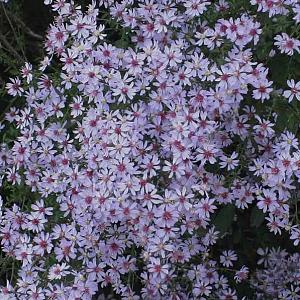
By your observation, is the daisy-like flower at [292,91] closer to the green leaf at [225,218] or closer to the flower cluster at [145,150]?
the flower cluster at [145,150]

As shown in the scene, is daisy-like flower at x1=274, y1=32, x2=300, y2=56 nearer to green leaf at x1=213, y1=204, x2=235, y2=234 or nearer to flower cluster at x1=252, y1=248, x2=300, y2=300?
green leaf at x1=213, y1=204, x2=235, y2=234

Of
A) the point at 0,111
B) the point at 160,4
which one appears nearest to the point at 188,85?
the point at 160,4

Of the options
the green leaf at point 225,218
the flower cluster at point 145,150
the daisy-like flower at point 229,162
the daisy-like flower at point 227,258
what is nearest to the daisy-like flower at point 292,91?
the flower cluster at point 145,150

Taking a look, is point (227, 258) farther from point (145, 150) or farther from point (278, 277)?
point (145, 150)

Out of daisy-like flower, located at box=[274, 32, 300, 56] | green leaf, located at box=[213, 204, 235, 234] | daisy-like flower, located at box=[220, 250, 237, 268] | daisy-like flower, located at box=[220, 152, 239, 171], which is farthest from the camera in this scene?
daisy-like flower, located at box=[220, 250, 237, 268]

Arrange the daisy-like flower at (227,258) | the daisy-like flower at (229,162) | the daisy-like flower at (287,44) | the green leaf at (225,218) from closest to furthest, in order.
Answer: the daisy-like flower at (287,44) → the daisy-like flower at (229,162) → the green leaf at (225,218) → the daisy-like flower at (227,258)

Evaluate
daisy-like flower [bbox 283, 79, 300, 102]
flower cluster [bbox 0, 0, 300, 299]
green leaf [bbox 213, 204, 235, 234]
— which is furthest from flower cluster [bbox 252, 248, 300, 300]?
daisy-like flower [bbox 283, 79, 300, 102]

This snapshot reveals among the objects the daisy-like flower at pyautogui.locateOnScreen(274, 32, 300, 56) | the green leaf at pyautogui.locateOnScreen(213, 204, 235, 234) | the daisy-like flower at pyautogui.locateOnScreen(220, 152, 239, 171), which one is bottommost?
the green leaf at pyautogui.locateOnScreen(213, 204, 235, 234)

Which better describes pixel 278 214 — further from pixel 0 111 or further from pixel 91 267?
pixel 0 111

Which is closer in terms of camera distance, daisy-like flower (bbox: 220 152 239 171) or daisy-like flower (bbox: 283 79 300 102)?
daisy-like flower (bbox: 283 79 300 102)

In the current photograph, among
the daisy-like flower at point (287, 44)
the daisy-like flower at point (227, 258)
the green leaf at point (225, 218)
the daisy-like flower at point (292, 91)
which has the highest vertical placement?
the daisy-like flower at point (287, 44)
